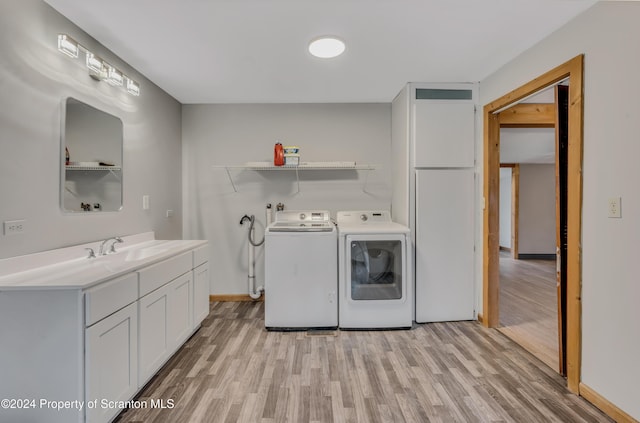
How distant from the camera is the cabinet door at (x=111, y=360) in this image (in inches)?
52.6

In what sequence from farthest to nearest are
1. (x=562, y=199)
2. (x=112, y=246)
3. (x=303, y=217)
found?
(x=303, y=217) → (x=112, y=246) → (x=562, y=199)

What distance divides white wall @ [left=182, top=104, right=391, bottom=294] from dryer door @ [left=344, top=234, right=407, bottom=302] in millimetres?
829

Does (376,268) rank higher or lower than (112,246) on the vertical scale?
lower

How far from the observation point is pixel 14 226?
1509mm

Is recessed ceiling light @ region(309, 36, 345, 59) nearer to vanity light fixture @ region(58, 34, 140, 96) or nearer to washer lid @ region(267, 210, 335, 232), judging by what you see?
vanity light fixture @ region(58, 34, 140, 96)

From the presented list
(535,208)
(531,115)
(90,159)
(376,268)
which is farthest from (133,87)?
(535,208)

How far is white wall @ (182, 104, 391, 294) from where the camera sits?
342cm

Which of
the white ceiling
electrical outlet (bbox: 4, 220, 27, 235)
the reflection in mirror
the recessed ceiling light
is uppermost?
the white ceiling

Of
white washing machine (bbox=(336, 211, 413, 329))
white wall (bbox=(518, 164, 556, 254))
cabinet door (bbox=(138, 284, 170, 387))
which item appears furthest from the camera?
white wall (bbox=(518, 164, 556, 254))

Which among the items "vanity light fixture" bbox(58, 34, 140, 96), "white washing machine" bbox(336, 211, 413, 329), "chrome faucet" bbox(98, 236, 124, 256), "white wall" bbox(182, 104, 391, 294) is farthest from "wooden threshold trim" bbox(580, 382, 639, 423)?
"vanity light fixture" bbox(58, 34, 140, 96)

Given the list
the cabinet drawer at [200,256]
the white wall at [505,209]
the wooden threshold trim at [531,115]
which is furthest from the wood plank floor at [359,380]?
the white wall at [505,209]

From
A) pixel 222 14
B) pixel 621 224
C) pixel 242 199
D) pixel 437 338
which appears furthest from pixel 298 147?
pixel 621 224

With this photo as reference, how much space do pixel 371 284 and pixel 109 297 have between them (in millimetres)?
2023

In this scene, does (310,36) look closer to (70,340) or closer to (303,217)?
(303,217)
